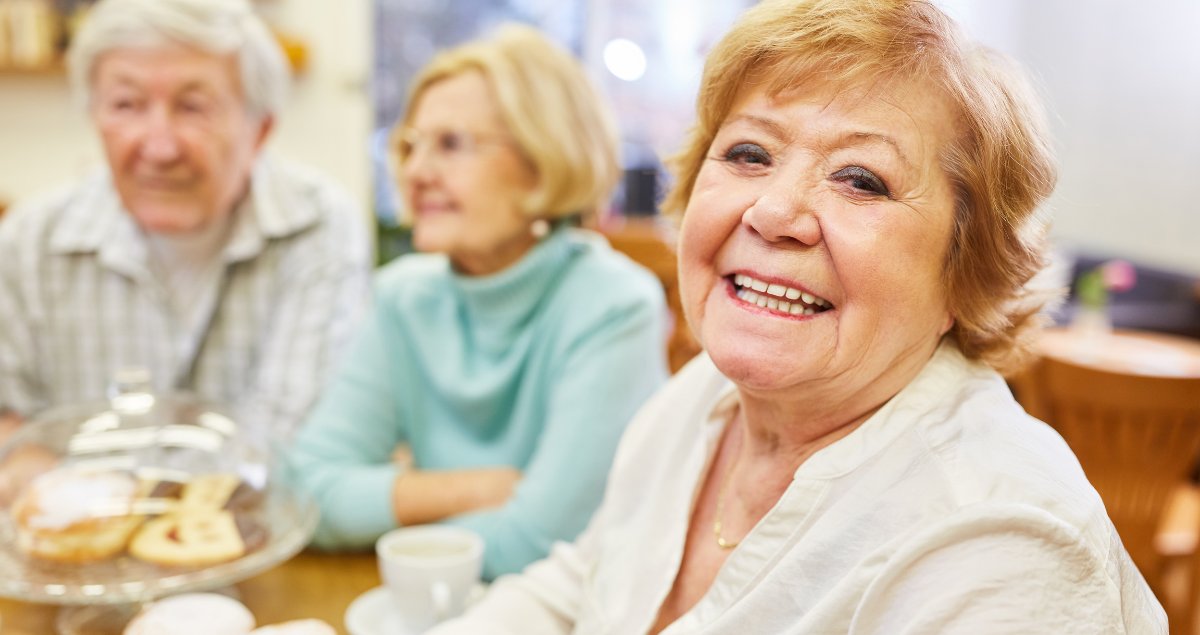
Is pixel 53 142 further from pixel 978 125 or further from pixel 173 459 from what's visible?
pixel 978 125

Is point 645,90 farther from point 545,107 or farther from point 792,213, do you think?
point 792,213

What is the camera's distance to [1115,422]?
7.44 ft

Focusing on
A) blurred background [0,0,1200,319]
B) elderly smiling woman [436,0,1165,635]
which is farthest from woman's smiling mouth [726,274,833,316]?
blurred background [0,0,1200,319]

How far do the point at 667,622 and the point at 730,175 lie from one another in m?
0.46

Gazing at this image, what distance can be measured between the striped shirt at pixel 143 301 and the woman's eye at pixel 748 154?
3.84 feet

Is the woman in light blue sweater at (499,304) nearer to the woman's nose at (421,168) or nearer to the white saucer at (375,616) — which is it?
the woman's nose at (421,168)

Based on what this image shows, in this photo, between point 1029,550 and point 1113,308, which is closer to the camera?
point 1029,550

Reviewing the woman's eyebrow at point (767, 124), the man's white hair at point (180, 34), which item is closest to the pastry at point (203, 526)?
the woman's eyebrow at point (767, 124)

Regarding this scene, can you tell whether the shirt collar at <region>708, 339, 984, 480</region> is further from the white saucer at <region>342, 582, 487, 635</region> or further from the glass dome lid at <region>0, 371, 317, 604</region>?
the glass dome lid at <region>0, 371, 317, 604</region>

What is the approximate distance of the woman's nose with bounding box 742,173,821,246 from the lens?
2.35ft

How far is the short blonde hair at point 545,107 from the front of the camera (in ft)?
4.99

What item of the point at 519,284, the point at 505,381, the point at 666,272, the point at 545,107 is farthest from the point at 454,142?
the point at 666,272

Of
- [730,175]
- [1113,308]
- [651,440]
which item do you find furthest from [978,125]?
[1113,308]

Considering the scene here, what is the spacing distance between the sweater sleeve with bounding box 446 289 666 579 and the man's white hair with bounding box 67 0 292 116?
94 cm
